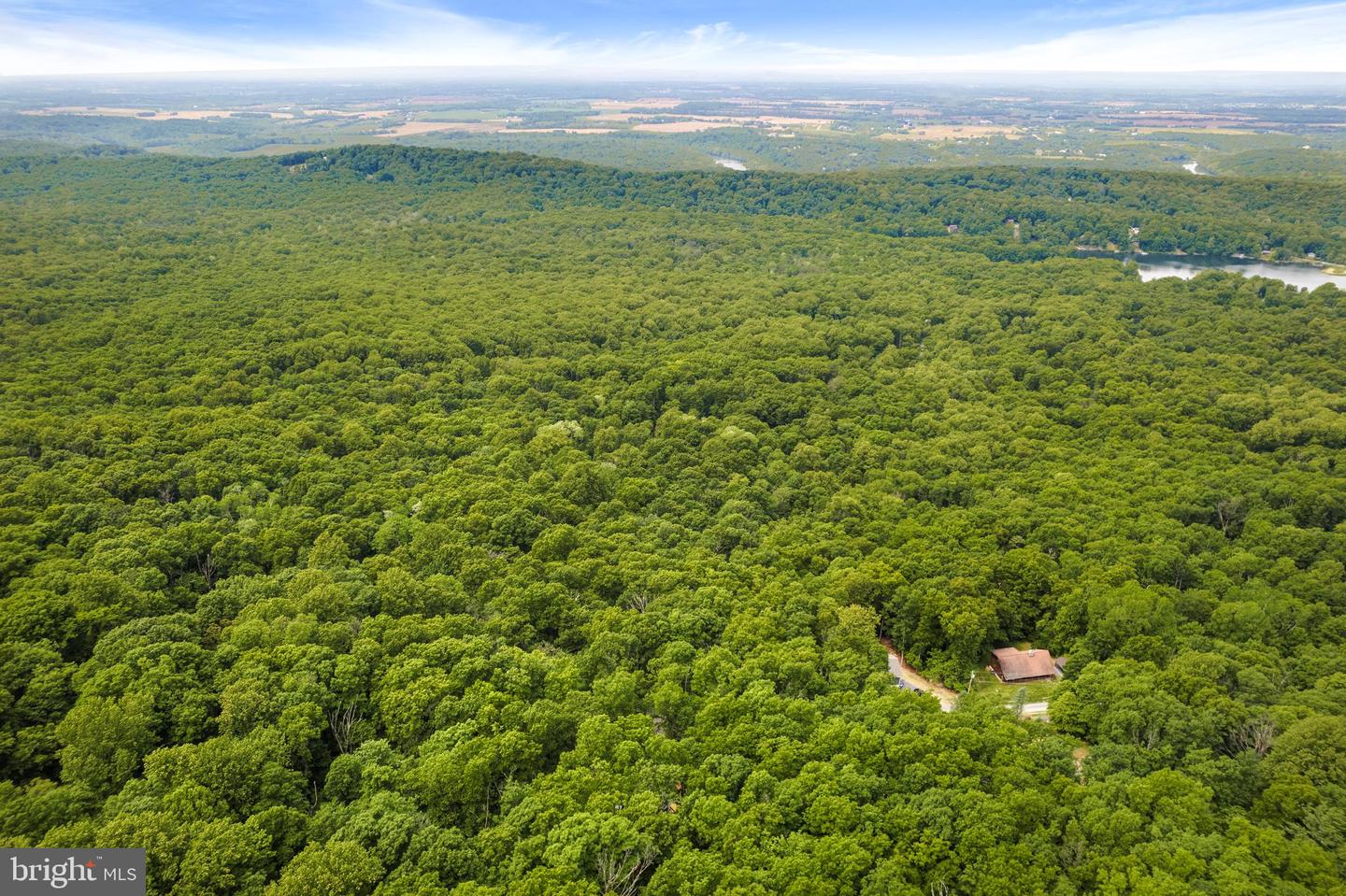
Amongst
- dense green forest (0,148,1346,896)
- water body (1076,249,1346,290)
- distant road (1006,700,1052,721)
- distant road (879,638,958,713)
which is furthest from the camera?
water body (1076,249,1346,290)

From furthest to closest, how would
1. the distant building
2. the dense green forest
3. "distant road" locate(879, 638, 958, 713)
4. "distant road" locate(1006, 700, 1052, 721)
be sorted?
1. the distant building
2. "distant road" locate(879, 638, 958, 713)
3. "distant road" locate(1006, 700, 1052, 721)
4. the dense green forest

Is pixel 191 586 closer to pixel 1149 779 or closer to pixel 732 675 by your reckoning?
pixel 732 675

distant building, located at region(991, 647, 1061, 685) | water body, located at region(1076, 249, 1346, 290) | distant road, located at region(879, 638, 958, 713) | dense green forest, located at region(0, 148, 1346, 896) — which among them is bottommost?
distant road, located at region(879, 638, 958, 713)

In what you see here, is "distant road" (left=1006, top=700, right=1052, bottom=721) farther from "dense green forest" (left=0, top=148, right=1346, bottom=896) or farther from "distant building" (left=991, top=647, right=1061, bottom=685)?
"dense green forest" (left=0, top=148, right=1346, bottom=896)

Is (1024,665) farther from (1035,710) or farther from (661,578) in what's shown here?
(661,578)

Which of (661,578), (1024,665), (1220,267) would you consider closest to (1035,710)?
(1024,665)

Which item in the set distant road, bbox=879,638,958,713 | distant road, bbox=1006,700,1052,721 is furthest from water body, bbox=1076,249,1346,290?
distant road, bbox=1006,700,1052,721

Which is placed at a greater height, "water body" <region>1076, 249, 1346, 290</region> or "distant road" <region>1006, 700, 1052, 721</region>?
"water body" <region>1076, 249, 1346, 290</region>

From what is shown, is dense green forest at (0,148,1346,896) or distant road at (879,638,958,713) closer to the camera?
dense green forest at (0,148,1346,896)
